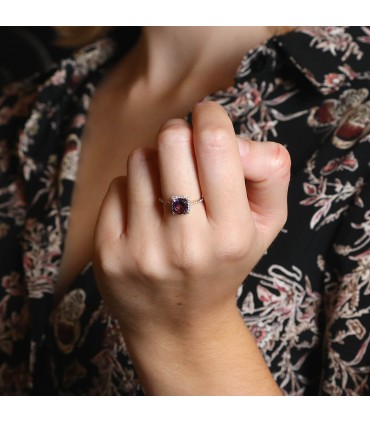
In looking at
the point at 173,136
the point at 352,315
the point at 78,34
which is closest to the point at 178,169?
the point at 173,136

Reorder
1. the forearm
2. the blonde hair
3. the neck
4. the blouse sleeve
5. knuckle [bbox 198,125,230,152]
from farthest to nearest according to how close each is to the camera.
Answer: the blonde hair < the neck < the blouse sleeve < the forearm < knuckle [bbox 198,125,230,152]

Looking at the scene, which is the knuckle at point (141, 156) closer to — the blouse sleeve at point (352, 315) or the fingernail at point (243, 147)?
the fingernail at point (243, 147)

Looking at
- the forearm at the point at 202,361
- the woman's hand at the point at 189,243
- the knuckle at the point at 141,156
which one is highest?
the knuckle at the point at 141,156

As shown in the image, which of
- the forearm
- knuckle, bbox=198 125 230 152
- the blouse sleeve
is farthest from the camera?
the blouse sleeve

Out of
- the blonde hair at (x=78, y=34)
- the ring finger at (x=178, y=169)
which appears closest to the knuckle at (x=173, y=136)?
the ring finger at (x=178, y=169)

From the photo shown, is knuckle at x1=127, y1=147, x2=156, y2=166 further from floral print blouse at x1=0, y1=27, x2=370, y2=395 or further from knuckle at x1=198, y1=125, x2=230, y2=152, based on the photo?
floral print blouse at x1=0, y1=27, x2=370, y2=395

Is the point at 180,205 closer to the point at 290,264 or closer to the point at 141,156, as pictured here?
the point at 141,156

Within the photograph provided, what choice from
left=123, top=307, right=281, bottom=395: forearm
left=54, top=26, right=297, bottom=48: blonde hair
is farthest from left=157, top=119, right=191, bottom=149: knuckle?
left=54, top=26, right=297, bottom=48: blonde hair
